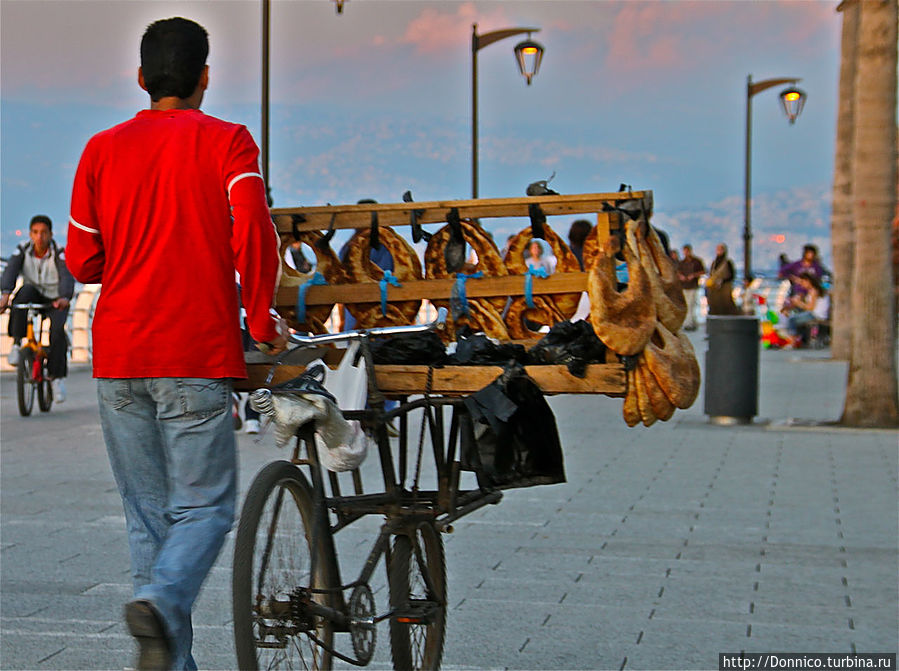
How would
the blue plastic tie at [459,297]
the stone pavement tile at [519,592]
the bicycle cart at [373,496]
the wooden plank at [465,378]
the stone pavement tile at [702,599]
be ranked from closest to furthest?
the bicycle cart at [373,496], the wooden plank at [465,378], the blue plastic tie at [459,297], the stone pavement tile at [702,599], the stone pavement tile at [519,592]

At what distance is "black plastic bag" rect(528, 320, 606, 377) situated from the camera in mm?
4234

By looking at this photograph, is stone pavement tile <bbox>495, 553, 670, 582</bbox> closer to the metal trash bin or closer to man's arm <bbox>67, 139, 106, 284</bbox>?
man's arm <bbox>67, 139, 106, 284</bbox>

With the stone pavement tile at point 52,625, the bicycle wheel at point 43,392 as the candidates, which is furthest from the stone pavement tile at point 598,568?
the bicycle wheel at point 43,392

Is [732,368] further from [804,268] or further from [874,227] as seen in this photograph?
[804,268]

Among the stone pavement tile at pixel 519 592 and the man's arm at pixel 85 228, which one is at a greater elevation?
the man's arm at pixel 85 228

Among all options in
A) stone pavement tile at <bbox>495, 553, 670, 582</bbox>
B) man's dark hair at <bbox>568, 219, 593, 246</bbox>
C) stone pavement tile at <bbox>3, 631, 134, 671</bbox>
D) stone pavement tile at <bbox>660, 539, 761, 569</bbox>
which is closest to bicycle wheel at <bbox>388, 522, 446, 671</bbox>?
stone pavement tile at <bbox>3, 631, 134, 671</bbox>

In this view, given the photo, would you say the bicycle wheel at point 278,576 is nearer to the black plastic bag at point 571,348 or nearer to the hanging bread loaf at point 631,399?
the black plastic bag at point 571,348

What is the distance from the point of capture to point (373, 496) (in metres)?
4.46

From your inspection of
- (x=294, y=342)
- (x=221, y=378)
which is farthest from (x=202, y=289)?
(x=294, y=342)

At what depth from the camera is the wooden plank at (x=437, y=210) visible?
4.47 m

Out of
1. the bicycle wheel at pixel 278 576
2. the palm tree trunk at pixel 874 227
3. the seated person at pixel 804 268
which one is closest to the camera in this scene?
the bicycle wheel at pixel 278 576

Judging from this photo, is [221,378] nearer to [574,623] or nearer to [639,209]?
[639,209]

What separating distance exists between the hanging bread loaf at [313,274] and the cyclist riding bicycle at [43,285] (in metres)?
9.86

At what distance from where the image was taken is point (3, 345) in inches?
794
